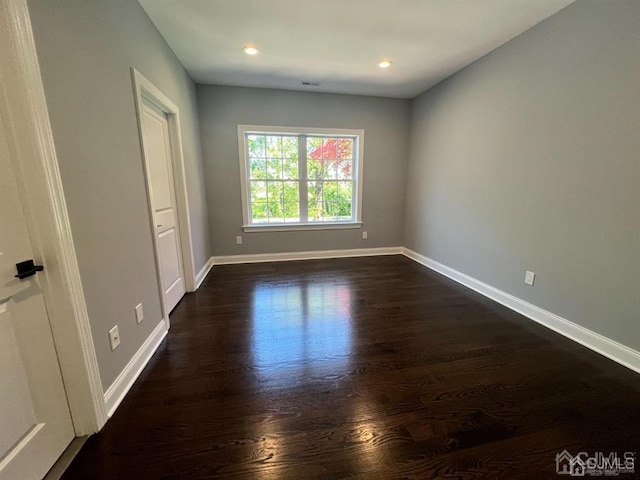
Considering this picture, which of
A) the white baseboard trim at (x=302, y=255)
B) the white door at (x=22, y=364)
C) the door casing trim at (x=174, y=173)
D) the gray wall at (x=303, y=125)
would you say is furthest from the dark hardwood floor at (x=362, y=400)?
the gray wall at (x=303, y=125)

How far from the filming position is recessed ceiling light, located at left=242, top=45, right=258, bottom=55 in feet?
8.61

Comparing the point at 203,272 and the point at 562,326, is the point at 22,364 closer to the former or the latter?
the point at 203,272

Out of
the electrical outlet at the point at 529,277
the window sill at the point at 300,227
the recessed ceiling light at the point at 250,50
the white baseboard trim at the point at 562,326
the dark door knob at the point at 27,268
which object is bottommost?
the white baseboard trim at the point at 562,326

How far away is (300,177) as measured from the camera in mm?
4195

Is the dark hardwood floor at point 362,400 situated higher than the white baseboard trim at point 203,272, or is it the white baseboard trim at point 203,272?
the white baseboard trim at point 203,272

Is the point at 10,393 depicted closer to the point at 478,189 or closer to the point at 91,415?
the point at 91,415

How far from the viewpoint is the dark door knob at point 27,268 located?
1023 millimetres

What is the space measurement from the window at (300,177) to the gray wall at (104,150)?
192 centimetres

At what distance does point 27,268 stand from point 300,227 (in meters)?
3.37

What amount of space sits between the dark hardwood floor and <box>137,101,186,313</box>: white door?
1.44 ft

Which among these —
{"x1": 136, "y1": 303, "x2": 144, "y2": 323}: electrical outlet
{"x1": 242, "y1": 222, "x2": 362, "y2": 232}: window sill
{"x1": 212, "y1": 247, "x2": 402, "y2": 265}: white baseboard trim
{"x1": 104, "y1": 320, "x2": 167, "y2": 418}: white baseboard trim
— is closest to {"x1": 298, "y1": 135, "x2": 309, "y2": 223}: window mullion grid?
{"x1": 242, "y1": 222, "x2": 362, "y2": 232}: window sill

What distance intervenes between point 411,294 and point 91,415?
2.81 m

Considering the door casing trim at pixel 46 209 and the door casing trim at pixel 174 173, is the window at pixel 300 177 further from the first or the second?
the door casing trim at pixel 46 209

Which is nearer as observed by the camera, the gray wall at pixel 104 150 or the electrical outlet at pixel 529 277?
the gray wall at pixel 104 150
